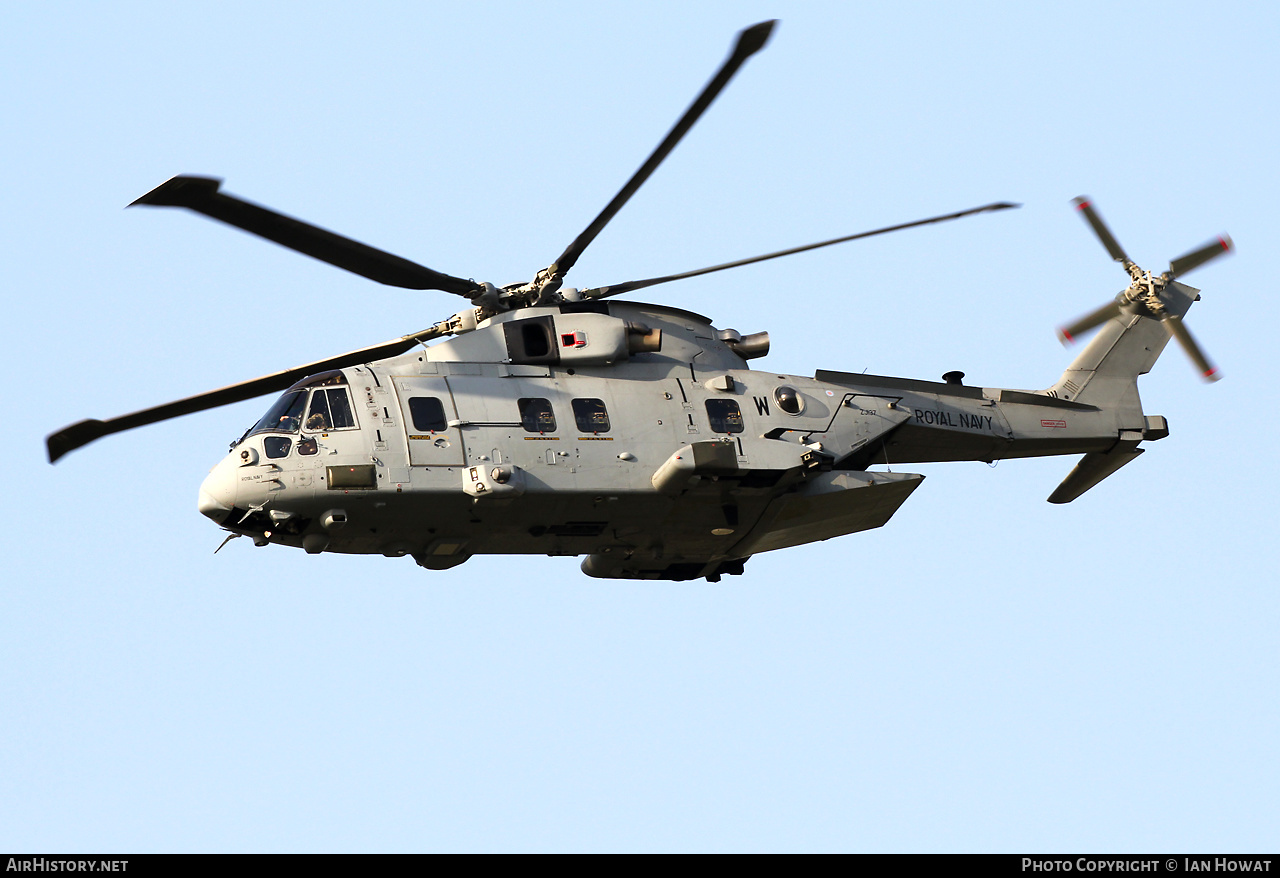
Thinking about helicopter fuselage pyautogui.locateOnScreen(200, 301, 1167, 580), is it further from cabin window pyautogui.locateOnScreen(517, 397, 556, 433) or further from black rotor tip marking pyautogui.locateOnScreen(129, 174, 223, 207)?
black rotor tip marking pyautogui.locateOnScreen(129, 174, 223, 207)

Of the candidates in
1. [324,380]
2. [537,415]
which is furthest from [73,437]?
[537,415]

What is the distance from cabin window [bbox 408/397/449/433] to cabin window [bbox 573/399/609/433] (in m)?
2.41

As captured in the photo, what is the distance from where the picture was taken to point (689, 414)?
3152cm

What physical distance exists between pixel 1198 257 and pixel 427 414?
58.1 feet

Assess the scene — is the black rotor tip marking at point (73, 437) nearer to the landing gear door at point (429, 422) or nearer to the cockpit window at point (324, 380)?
the cockpit window at point (324, 380)

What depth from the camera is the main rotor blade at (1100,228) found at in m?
36.3

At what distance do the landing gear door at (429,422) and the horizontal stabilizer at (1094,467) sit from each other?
14112 millimetres

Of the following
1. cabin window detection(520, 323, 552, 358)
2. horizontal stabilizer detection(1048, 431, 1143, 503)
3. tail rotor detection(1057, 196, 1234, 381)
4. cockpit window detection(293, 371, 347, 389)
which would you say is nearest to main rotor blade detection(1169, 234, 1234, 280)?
tail rotor detection(1057, 196, 1234, 381)

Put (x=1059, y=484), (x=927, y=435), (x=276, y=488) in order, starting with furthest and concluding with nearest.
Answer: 1. (x=1059, y=484)
2. (x=927, y=435)
3. (x=276, y=488)

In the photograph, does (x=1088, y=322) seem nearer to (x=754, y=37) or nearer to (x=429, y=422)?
(x=754, y=37)
